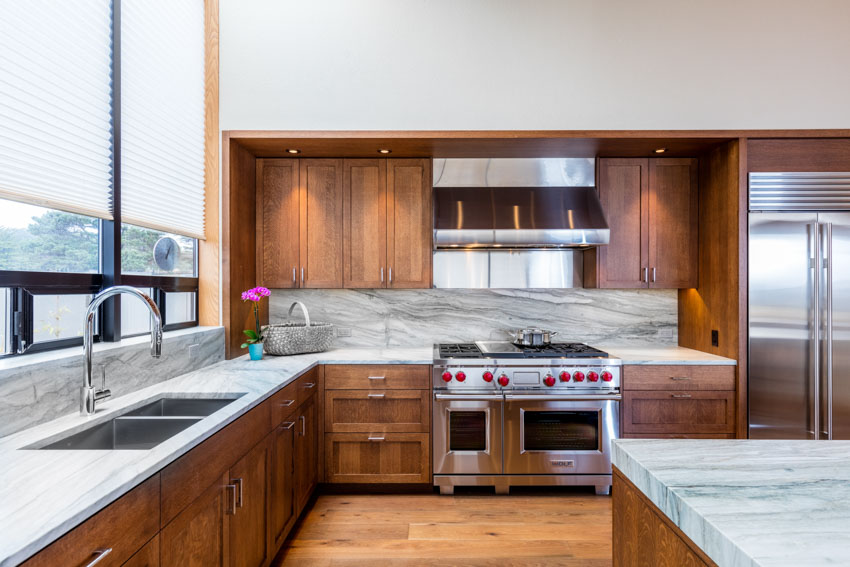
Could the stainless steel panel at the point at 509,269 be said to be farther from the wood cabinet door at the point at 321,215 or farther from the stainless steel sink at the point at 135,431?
the stainless steel sink at the point at 135,431

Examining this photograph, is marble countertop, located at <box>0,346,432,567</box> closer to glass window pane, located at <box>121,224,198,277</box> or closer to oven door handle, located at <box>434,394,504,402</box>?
glass window pane, located at <box>121,224,198,277</box>

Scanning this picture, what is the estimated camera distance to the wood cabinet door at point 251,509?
1669 millimetres

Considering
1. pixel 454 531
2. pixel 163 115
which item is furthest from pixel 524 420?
pixel 163 115

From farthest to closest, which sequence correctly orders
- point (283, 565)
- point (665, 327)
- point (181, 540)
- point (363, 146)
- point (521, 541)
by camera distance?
1. point (665, 327)
2. point (363, 146)
3. point (521, 541)
4. point (283, 565)
5. point (181, 540)

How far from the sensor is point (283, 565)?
2184 millimetres

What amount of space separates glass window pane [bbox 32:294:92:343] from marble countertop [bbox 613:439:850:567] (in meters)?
2.15

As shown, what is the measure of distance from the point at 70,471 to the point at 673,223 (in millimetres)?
3554

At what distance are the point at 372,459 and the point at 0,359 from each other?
1.97 metres

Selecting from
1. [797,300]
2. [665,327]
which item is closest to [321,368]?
[665,327]

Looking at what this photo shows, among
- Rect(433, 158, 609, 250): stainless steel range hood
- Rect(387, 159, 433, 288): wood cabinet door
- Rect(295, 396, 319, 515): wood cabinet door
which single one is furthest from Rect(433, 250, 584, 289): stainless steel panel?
Rect(295, 396, 319, 515): wood cabinet door

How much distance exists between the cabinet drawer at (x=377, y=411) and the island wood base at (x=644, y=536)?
1744mm

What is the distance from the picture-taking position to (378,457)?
2.91 m

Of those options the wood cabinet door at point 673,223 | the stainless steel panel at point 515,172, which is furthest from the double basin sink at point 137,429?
the wood cabinet door at point 673,223

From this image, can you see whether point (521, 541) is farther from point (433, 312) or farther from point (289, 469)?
point (433, 312)
